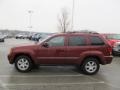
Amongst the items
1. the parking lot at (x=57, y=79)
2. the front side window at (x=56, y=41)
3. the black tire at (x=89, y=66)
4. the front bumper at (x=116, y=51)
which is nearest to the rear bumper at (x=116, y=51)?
the front bumper at (x=116, y=51)

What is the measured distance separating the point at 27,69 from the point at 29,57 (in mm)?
511

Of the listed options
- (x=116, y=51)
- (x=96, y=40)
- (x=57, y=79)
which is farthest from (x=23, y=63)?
(x=116, y=51)

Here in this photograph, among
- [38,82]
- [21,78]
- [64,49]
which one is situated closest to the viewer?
[38,82]

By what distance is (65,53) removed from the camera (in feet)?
35.6

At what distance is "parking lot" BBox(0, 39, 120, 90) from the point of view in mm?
8391

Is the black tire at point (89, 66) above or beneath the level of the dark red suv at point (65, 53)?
beneath

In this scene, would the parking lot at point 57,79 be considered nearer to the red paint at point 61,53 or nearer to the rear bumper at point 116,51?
the red paint at point 61,53

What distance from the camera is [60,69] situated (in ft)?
39.3

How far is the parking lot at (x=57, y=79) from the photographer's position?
839 cm

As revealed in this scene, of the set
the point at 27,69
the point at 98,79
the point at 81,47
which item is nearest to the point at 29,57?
the point at 27,69

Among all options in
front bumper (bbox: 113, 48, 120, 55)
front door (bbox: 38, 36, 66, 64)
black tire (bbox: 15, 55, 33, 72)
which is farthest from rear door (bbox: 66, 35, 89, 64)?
front bumper (bbox: 113, 48, 120, 55)

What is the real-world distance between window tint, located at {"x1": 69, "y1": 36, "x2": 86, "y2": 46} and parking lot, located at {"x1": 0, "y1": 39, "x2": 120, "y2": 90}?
1236 mm

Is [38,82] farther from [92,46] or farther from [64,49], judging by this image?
[92,46]

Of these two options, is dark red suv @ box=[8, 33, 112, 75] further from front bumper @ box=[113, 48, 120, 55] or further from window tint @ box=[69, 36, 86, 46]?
front bumper @ box=[113, 48, 120, 55]
